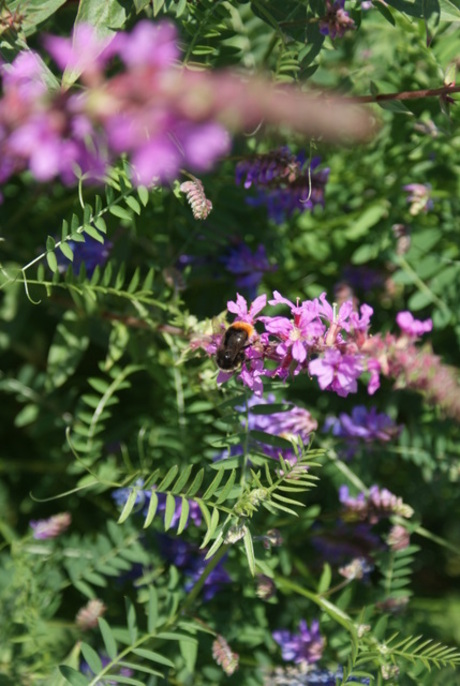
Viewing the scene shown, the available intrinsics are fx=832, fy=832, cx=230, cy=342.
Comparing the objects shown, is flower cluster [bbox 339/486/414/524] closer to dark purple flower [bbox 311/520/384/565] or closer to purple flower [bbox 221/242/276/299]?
dark purple flower [bbox 311/520/384/565]

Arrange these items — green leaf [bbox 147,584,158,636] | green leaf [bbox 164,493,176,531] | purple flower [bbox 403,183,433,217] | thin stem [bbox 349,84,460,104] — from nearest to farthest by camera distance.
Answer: green leaf [bbox 164,493,176,531] → thin stem [bbox 349,84,460,104] → green leaf [bbox 147,584,158,636] → purple flower [bbox 403,183,433,217]

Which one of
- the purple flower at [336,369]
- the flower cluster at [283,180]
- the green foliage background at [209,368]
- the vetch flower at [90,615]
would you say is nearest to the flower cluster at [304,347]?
the purple flower at [336,369]

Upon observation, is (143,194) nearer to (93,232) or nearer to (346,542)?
(93,232)

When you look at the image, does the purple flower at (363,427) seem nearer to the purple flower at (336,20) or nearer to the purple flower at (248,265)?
the purple flower at (248,265)

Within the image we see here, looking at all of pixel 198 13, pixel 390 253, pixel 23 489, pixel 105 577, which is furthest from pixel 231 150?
pixel 23 489

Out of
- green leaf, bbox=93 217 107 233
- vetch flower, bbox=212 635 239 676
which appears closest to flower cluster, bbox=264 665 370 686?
vetch flower, bbox=212 635 239 676

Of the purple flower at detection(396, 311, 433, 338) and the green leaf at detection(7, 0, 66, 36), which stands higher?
the green leaf at detection(7, 0, 66, 36)
